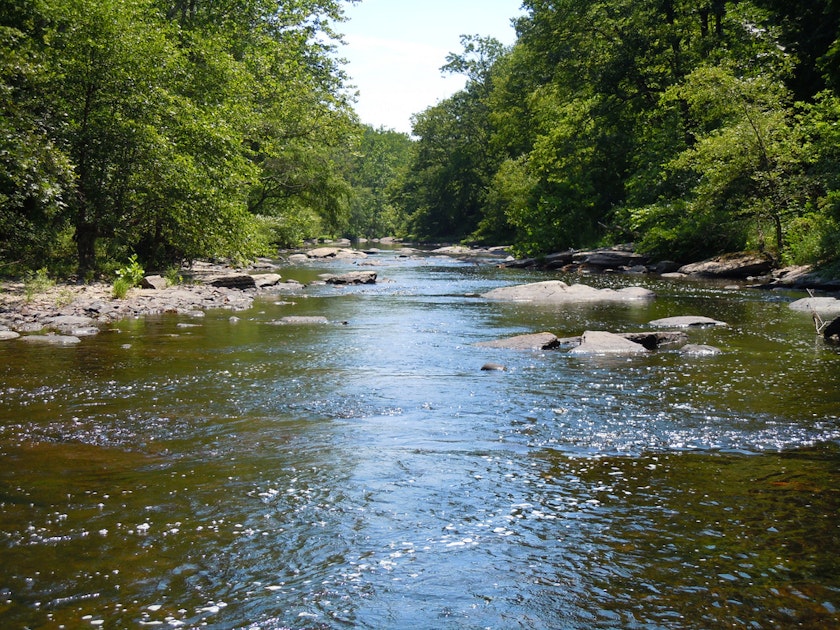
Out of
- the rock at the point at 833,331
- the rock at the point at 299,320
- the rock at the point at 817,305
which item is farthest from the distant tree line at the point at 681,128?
the rock at the point at 299,320

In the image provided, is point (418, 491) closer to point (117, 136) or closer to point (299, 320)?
point (299, 320)

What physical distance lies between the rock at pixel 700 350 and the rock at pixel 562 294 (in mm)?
7881

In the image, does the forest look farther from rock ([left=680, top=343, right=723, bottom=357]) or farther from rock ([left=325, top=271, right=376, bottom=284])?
rock ([left=680, top=343, right=723, bottom=357])

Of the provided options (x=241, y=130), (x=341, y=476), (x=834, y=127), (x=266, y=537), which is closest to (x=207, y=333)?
(x=341, y=476)

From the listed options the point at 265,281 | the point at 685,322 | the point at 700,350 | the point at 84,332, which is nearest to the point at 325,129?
the point at 265,281

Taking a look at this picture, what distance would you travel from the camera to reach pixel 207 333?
14039 millimetres

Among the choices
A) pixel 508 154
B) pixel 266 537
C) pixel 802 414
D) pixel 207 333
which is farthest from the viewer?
pixel 508 154

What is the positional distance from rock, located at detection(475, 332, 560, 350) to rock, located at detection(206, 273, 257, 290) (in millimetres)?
12780

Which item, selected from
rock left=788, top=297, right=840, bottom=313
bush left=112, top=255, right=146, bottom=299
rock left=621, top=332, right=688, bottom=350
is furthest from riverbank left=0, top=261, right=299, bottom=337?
rock left=788, top=297, right=840, bottom=313

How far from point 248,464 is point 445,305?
13.6 meters

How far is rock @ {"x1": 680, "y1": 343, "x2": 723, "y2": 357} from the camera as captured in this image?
38.1 ft

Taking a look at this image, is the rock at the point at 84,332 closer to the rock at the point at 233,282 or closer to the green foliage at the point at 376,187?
the rock at the point at 233,282

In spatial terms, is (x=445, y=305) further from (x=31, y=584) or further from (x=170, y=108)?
(x=31, y=584)

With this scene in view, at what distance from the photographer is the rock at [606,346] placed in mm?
11884
